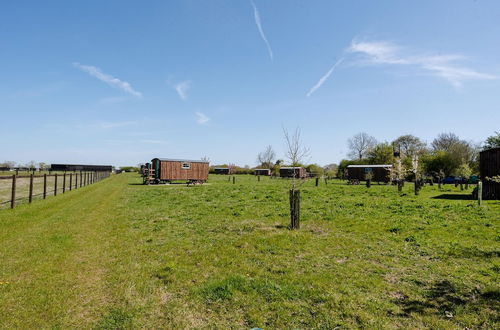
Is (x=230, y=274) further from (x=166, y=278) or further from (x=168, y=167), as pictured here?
(x=168, y=167)

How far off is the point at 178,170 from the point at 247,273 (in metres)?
32.9

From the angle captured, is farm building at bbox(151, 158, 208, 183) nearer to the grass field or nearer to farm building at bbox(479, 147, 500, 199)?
the grass field

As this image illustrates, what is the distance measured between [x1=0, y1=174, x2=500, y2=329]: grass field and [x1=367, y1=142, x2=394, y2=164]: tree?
5531 centimetres

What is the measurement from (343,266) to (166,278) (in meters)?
4.12

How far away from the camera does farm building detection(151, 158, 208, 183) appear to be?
36.2m

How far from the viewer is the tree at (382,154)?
6188cm

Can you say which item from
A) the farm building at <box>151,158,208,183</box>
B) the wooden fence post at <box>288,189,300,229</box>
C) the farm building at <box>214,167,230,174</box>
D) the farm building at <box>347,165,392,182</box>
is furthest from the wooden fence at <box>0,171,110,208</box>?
the farm building at <box>214,167,230,174</box>

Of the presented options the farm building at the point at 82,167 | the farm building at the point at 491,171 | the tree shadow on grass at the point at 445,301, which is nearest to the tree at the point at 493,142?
the farm building at the point at 491,171

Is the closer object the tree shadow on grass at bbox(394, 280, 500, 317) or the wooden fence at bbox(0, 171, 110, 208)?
the tree shadow on grass at bbox(394, 280, 500, 317)

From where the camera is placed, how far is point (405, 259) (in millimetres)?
7023

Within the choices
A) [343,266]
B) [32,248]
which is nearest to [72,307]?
[32,248]

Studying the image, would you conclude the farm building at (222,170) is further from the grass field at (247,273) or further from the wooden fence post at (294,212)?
the wooden fence post at (294,212)

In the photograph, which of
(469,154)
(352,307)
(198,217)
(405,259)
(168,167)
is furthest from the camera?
(469,154)

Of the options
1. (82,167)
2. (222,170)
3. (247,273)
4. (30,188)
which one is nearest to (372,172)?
(247,273)
